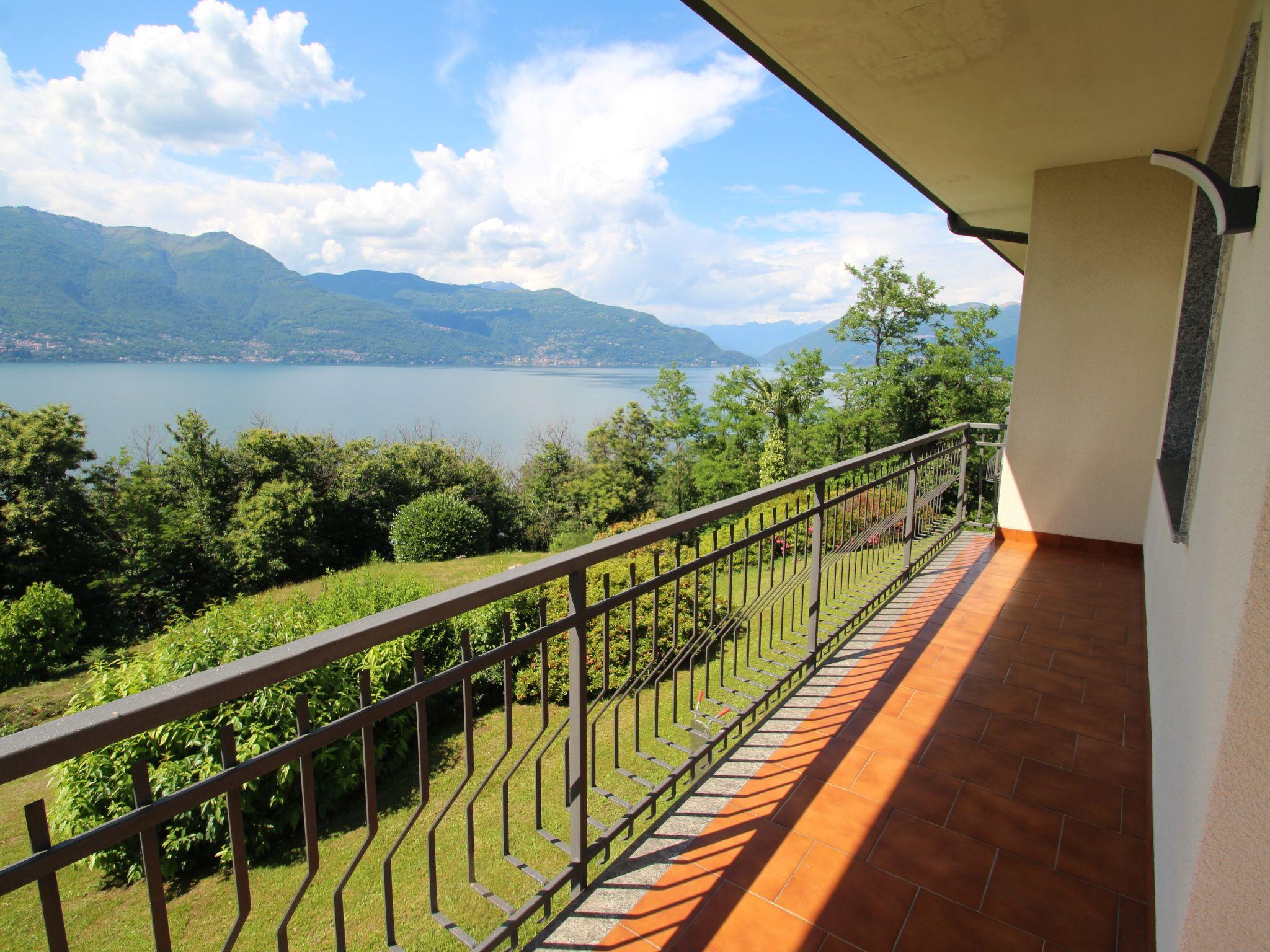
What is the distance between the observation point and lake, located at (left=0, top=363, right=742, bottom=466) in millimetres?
37594

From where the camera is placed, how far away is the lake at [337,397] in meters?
37.6

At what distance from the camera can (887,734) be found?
8.44ft

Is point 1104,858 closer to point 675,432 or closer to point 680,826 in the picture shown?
point 680,826

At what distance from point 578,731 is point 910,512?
329cm

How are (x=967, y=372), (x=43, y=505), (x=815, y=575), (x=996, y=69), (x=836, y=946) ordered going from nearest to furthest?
(x=836, y=946), (x=815, y=575), (x=996, y=69), (x=43, y=505), (x=967, y=372)

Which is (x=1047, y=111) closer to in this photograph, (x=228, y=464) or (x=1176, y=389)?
(x=1176, y=389)

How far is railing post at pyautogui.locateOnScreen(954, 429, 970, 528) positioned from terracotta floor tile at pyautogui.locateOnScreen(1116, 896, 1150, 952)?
→ 4.18 m

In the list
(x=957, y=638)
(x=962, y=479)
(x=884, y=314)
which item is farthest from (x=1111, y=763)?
(x=884, y=314)

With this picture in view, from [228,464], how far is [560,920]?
26.8 metres

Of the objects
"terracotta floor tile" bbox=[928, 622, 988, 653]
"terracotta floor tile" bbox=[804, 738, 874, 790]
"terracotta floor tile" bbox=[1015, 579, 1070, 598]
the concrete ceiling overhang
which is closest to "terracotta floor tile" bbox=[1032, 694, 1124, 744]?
"terracotta floor tile" bbox=[928, 622, 988, 653]

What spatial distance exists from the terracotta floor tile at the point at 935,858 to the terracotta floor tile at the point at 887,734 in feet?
1.31

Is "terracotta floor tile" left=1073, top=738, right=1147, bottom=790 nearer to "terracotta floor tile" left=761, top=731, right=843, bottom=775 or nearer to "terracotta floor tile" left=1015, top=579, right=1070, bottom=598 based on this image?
"terracotta floor tile" left=761, top=731, right=843, bottom=775

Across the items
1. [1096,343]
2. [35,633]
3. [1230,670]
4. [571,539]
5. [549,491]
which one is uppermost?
[1096,343]

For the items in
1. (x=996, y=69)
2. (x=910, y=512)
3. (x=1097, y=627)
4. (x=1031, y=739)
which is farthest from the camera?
(x=910, y=512)
